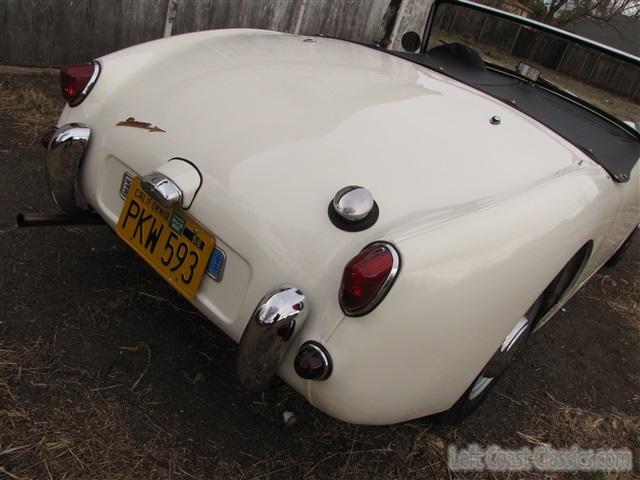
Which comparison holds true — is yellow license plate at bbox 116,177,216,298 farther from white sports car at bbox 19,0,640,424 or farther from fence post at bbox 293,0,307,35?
fence post at bbox 293,0,307,35

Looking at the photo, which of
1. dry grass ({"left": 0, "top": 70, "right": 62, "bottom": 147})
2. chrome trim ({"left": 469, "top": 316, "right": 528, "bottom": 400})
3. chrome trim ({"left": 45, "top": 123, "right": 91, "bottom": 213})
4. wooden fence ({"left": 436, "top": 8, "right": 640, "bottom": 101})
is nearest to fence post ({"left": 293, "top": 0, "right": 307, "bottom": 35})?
dry grass ({"left": 0, "top": 70, "right": 62, "bottom": 147})

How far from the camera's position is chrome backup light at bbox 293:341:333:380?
4.90ft

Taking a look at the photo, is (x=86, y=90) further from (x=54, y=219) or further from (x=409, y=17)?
(x=409, y=17)

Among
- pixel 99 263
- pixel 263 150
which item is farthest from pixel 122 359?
pixel 263 150

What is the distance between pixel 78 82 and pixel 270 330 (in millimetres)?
1319

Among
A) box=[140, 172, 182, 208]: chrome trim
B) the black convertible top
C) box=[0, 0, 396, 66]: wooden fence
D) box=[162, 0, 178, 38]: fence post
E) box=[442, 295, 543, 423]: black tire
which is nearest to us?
box=[140, 172, 182, 208]: chrome trim

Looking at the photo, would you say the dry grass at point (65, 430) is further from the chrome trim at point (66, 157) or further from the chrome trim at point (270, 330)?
the chrome trim at point (66, 157)

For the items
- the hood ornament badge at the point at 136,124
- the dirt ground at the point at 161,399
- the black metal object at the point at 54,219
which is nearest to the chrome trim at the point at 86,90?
the hood ornament badge at the point at 136,124

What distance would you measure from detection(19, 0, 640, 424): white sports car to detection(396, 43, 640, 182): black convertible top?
3 cm

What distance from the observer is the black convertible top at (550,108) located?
7.90ft

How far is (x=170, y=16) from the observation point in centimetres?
464

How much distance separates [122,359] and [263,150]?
971 mm

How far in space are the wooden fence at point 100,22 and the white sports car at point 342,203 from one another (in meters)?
2.26

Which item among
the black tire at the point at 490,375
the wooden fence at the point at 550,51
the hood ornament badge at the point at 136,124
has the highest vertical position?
the wooden fence at the point at 550,51
